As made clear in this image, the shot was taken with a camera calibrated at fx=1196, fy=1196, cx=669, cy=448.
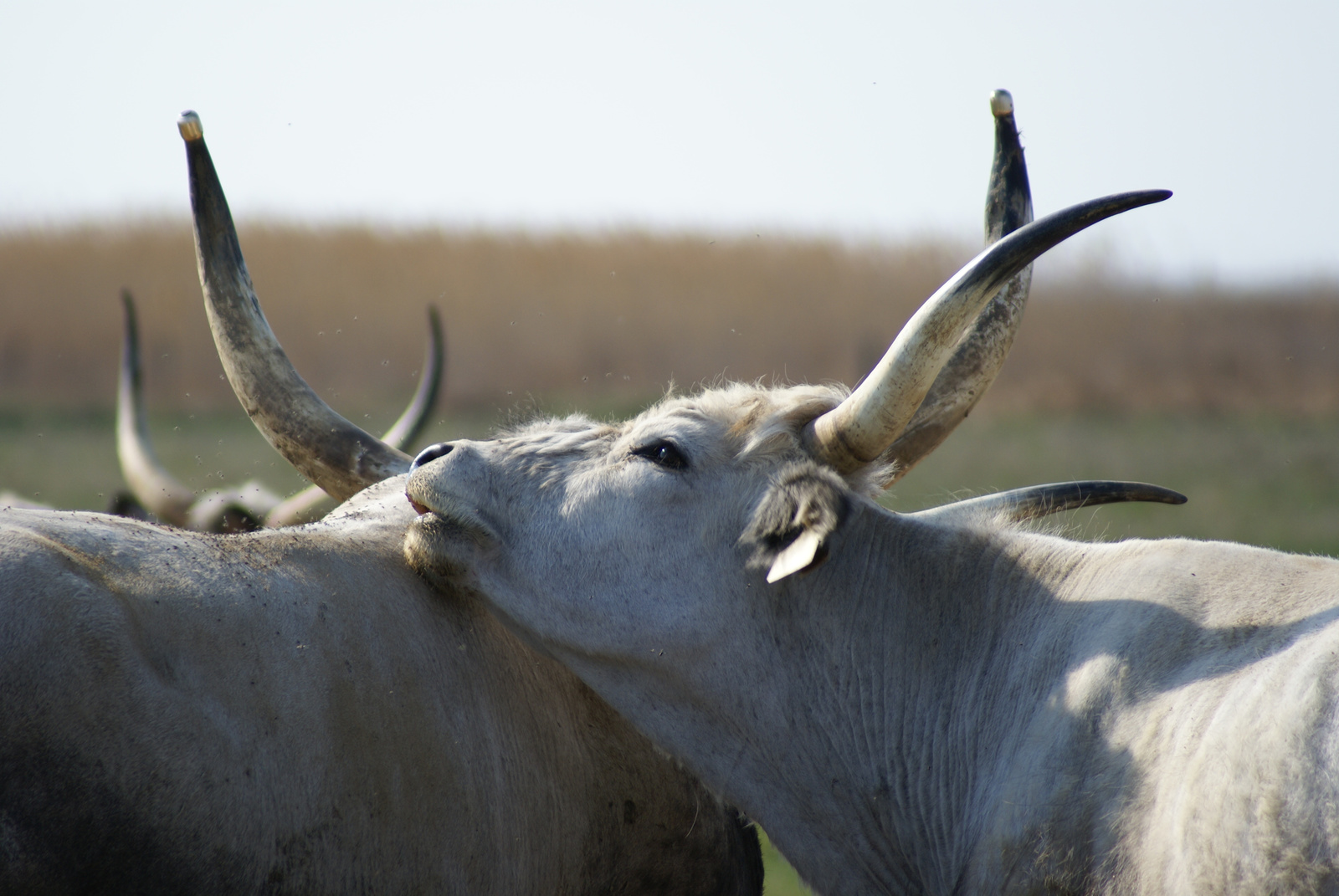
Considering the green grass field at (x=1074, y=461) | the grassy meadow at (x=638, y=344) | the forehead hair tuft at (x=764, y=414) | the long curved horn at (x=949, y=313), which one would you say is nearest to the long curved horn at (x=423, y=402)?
the forehead hair tuft at (x=764, y=414)

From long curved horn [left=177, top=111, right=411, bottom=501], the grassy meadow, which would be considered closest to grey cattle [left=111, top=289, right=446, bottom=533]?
long curved horn [left=177, top=111, right=411, bottom=501]

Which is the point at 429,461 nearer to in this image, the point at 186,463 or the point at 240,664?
the point at 240,664

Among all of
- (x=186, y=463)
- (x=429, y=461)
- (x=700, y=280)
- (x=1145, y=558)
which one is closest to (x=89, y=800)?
(x=429, y=461)

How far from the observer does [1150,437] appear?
731 inches

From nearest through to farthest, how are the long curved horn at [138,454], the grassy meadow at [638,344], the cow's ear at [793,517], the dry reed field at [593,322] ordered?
the cow's ear at [793,517] < the long curved horn at [138,454] < the grassy meadow at [638,344] < the dry reed field at [593,322]

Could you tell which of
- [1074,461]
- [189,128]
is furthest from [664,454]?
[1074,461]

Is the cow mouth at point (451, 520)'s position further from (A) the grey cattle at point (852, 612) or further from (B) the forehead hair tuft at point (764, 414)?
(B) the forehead hair tuft at point (764, 414)

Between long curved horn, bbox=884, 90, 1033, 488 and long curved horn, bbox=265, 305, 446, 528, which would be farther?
long curved horn, bbox=265, 305, 446, 528

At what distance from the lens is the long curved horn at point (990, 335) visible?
330 cm

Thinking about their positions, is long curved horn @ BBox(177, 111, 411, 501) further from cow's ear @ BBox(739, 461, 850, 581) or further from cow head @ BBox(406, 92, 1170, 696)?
cow's ear @ BBox(739, 461, 850, 581)

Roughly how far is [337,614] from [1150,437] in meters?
18.0

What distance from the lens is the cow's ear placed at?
278 cm

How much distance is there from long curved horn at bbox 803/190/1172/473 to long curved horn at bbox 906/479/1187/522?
0.57 meters

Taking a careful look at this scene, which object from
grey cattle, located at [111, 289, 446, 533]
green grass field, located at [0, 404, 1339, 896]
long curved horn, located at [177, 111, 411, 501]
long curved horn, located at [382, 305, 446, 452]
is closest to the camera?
long curved horn, located at [177, 111, 411, 501]
